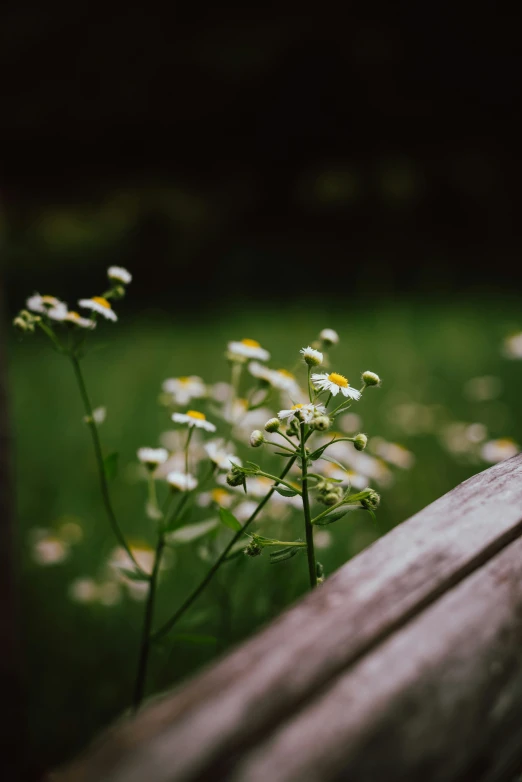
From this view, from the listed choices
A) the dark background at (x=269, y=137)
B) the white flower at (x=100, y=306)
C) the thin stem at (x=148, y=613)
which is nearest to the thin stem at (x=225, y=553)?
the thin stem at (x=148, y=613)

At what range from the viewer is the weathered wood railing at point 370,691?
407mm

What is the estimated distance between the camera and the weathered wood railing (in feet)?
1.34

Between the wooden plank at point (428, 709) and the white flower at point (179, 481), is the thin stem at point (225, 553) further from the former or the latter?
the wooden plank at point (428, 709)

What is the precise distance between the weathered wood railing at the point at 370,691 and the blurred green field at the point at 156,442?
48 centimetres

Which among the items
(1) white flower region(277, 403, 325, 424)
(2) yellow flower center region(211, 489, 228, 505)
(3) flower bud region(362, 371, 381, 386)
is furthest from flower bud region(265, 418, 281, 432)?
(2) yellow flower center region(211, 489, 228, 505)

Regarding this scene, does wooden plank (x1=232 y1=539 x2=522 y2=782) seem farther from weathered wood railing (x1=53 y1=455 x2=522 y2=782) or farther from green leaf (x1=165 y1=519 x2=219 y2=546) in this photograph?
green leaf (x1=165 y1=519 x2=219 y2=546)

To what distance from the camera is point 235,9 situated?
604 cm

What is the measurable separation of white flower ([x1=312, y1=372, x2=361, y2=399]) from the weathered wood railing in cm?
25

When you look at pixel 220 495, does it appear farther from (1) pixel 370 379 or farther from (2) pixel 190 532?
(1) pixel 370 379

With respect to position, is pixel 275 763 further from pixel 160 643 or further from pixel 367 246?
pixel 367 246

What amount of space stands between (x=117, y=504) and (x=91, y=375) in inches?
65.7

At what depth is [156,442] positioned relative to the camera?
278 cm

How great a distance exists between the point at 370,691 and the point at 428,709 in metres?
0.05

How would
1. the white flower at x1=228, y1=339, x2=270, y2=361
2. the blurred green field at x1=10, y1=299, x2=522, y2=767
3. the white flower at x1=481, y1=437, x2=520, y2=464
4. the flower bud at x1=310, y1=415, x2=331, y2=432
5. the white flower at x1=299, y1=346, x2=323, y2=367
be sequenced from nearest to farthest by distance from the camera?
the flower bud at x1=310, y1=415, x2=331, y2=432 < the white flower at x1=299, y1=346, x2=323, y2=367 < the white flower at x1=228, y1=339, x2=270, y2=361 < the white flower at x1=481, y1=437, x2=520, y2=464 < the blurred green field at x1=10, y1=299, x2=522, y2=767
